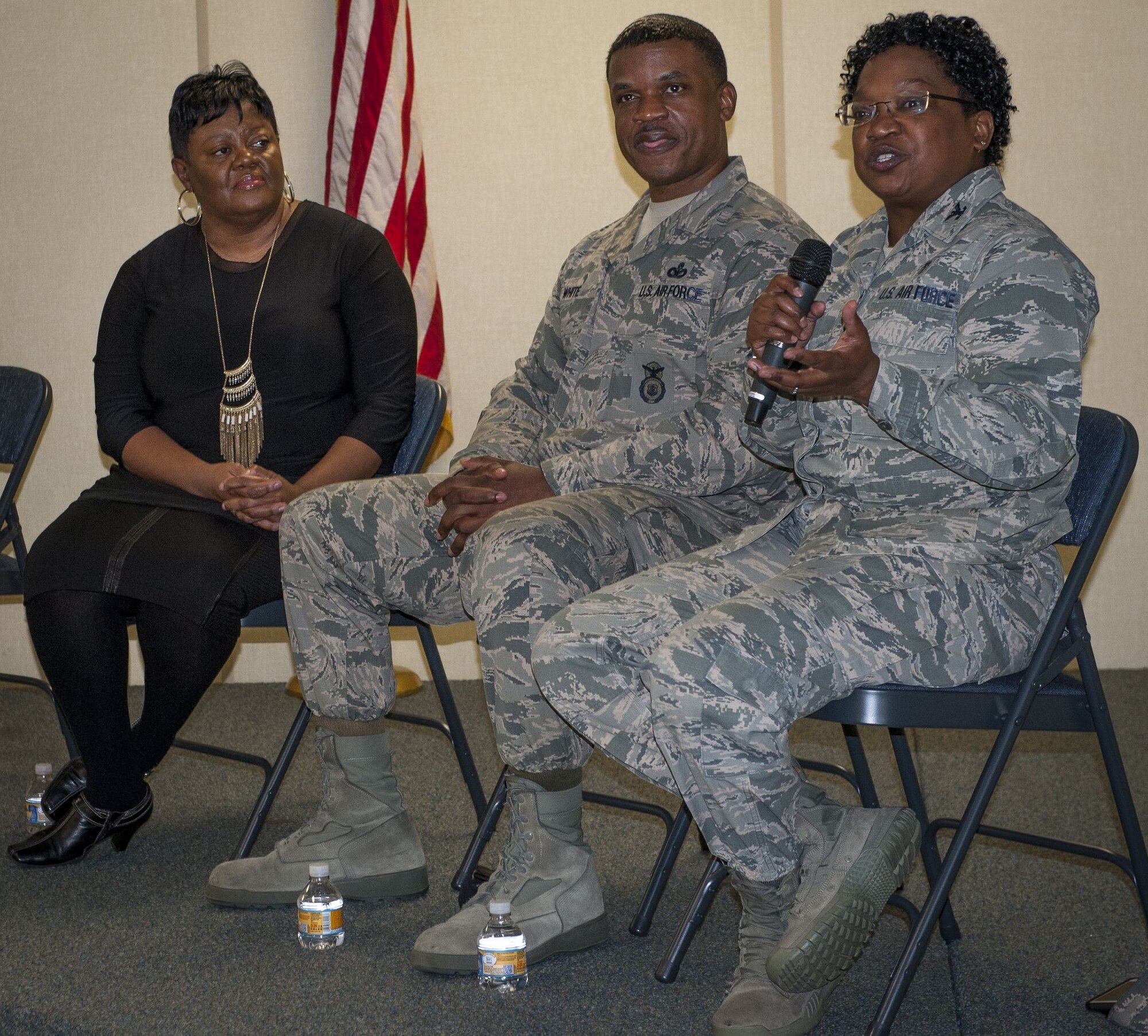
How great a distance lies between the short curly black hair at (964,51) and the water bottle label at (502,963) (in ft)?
5.17

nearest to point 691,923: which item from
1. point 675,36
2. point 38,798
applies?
point 38,798

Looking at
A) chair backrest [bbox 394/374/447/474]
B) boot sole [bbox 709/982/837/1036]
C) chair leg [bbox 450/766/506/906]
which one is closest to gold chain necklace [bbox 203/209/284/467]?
chair backrest [bbox 394/374/447/474]

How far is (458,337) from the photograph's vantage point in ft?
14.8

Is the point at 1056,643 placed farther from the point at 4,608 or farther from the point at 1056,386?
the point at 4,608

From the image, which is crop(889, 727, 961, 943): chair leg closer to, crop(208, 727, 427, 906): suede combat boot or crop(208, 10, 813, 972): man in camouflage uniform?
crop(208, 10, 813, 972): man in camouflage uniform

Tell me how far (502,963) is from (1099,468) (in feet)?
4.03

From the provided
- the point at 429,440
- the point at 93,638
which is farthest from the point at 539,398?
the point at 93,638

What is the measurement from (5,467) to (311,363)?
217 cm

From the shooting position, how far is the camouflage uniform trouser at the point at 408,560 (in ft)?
7.18

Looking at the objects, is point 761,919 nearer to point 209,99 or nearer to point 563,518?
point 563,518

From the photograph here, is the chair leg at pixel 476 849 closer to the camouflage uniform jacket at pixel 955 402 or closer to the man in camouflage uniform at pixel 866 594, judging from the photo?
the man in camouflage uniform at pixel 866 594

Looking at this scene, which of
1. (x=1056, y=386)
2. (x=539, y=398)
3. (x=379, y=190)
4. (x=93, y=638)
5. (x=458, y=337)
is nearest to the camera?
(x=1056, y=386)

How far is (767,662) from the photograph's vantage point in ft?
5.69

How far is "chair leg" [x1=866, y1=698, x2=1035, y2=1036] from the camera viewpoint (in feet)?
5.96
